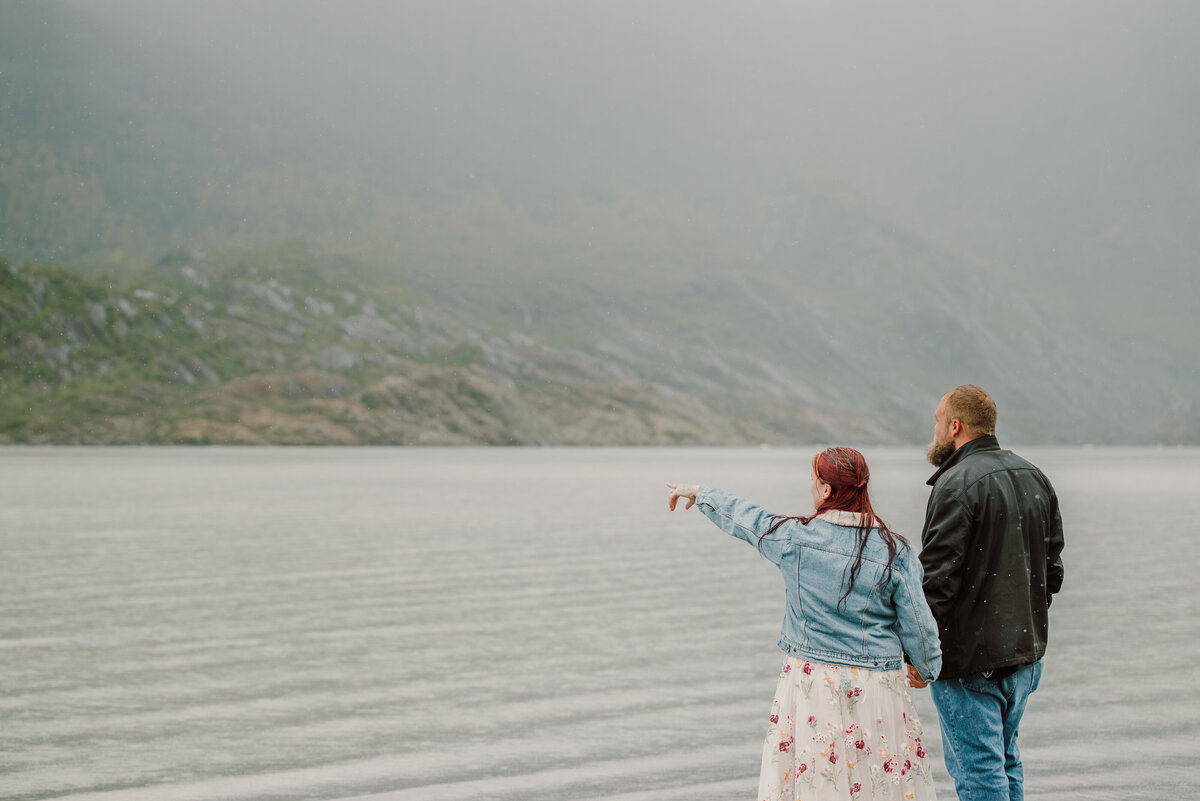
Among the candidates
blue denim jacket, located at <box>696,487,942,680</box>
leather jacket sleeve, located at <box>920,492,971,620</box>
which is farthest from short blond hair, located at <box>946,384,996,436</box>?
blue denim jacket, located at <box>696,487,942,680</box>

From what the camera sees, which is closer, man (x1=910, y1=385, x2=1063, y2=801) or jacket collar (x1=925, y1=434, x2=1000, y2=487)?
man (x1=910, y1=385, x2=1063, y2=801)

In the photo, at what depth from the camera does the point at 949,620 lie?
573 cm

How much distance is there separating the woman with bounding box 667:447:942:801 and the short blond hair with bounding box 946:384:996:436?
0.91 m

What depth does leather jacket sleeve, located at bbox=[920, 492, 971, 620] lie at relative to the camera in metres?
5.55

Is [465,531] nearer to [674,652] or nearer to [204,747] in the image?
A: [674,652]

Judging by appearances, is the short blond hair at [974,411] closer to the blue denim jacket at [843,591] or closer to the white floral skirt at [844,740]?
the blue denim jacket at [843,591]

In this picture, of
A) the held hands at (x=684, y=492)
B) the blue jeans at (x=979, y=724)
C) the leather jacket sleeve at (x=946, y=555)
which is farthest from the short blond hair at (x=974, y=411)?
the held hands at (x=684, y=492)

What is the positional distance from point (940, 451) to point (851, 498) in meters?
1.07

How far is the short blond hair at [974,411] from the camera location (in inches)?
229

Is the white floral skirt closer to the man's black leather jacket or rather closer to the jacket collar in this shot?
the man's black leather jacket

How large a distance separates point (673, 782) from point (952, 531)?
366 cm

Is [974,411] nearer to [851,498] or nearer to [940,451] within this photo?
[940,451]

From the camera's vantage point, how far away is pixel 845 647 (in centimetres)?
524

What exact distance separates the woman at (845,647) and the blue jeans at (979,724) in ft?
1.68
